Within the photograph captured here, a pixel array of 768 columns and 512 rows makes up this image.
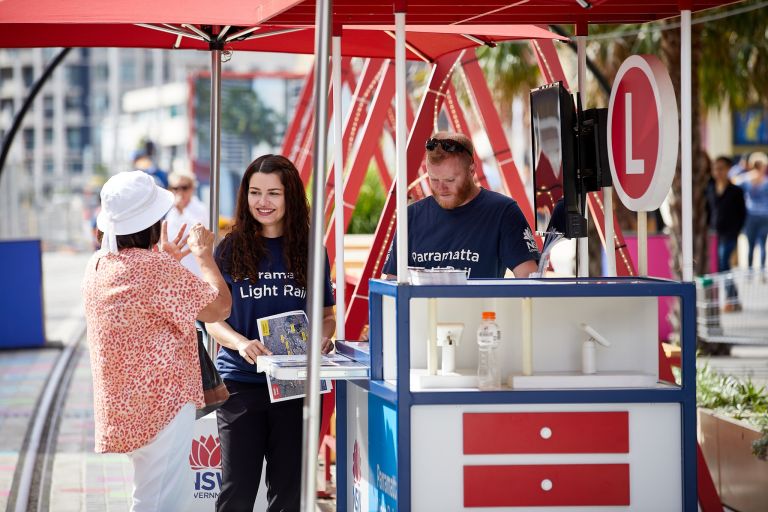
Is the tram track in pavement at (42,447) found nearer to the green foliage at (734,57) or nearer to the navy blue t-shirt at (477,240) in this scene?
the navy blue t-shirt at (477,240)

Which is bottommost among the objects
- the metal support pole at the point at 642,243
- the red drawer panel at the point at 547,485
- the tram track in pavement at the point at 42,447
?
the tram track in pavement at the point at 42,447

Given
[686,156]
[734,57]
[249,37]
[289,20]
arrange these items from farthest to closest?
[734,57] < [249,37] < [289,20] < [686,156]

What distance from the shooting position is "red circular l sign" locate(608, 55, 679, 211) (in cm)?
442

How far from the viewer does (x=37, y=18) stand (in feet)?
18.2

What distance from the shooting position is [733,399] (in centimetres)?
726

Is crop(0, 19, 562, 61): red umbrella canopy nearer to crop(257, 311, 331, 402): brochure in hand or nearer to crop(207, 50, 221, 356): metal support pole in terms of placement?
crop(207, 50, 221, 356): metal support pole

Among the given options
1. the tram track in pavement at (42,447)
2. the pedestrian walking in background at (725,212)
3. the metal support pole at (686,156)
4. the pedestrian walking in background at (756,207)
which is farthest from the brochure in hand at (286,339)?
the pedestrian walking in background at (756,207)

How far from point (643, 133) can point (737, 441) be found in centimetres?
258

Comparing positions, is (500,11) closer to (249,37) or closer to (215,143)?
(249,37)

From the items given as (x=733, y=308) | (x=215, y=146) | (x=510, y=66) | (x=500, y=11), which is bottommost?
(x=733, y=308)

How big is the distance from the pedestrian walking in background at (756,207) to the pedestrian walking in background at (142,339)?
15.7m

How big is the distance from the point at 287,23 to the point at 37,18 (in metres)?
1.18

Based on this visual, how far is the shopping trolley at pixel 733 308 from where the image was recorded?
40.7 feet

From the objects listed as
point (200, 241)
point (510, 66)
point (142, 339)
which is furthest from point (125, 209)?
point (510, 66)
